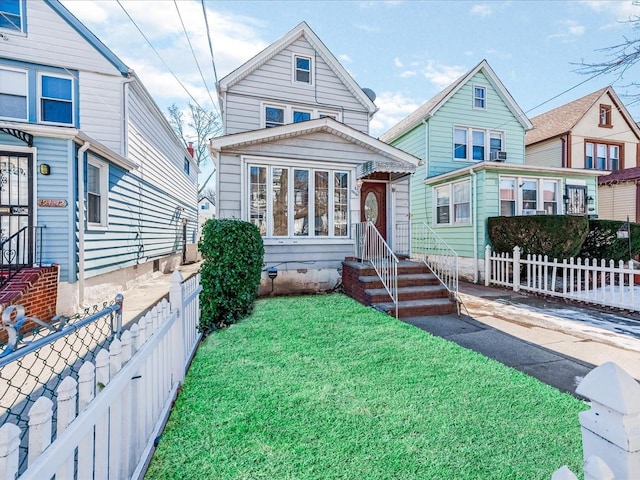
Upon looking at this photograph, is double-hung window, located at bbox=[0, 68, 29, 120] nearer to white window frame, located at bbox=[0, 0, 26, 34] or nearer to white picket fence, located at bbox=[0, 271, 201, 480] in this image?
white window frame, located at bbox=[0, 0, 26, 34]

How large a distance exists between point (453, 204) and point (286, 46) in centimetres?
831

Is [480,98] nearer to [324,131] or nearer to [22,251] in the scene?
[324,131]

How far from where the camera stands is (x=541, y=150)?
53.4ft

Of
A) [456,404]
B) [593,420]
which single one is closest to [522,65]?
[456,404]

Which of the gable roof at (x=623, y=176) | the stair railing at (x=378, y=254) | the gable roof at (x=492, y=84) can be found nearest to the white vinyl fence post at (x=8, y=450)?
the stair railing at (x=378, y=254)

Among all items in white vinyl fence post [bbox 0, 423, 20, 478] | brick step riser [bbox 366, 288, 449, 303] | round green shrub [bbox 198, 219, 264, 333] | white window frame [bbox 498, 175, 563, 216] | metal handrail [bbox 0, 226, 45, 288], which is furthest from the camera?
white window frame [bbox 498, 175, 563, 216]

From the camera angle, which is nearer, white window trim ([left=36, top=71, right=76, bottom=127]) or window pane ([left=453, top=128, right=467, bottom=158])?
white window trim ([left=36, top=71, right=76, bottom=127])

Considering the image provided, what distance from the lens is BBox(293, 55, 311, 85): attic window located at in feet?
35.2

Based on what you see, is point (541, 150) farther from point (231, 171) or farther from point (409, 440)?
point (409, 440)

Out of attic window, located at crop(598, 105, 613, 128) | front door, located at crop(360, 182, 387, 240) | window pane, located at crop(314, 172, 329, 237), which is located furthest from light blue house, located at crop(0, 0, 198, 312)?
attic window, located at crop(598, 105, 613, 128)

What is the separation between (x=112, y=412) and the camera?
5.69ft

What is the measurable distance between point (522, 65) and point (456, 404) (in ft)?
39.6

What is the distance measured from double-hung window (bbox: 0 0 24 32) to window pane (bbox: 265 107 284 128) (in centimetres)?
678

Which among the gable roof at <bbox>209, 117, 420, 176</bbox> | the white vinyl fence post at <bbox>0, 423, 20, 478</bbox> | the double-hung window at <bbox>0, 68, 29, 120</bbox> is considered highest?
the double-hung window at <bbox>0, 68, 29, 120</bbox>
